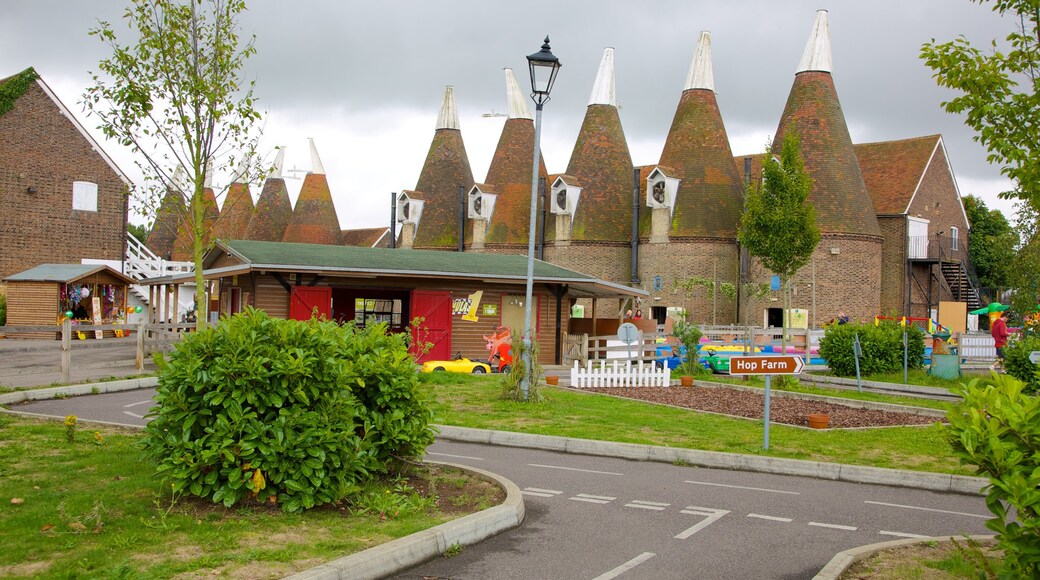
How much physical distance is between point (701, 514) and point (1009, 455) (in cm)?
351

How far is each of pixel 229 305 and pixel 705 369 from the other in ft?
48.0

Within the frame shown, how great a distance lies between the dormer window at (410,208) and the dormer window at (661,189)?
16048 millimetres

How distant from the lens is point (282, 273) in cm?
2422

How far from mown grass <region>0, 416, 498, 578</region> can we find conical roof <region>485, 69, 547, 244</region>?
4020 centimetres

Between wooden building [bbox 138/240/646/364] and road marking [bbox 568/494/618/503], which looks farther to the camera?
wooden building [bbox 138/240/646/364]

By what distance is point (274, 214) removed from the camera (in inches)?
2395

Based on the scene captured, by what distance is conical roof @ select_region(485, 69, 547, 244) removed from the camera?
48.4 m

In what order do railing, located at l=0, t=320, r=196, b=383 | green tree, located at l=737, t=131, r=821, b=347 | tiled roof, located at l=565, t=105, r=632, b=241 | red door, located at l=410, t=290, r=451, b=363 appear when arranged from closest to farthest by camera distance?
railing, located at l=0, t=320, r=196, b=383, red door, located at l=410, t=290, r=451, b=363, green tree, located at l=737, t=131, r=821, b=347, tiled roof, located at l=565, t=105, r=632, b=241

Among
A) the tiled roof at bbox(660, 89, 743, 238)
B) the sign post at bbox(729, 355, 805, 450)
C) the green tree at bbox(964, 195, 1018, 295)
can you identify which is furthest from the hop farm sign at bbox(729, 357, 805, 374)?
the green tree at bbox(964, 195, 1018, 295)

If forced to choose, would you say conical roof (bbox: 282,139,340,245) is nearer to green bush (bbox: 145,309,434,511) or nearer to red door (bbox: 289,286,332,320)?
red door (bbox: 289,286,332,320)

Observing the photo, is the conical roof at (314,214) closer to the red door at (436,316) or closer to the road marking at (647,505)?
A: the red door at (436,316)

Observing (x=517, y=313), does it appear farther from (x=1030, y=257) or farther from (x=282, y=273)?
(x=1030, y=257)

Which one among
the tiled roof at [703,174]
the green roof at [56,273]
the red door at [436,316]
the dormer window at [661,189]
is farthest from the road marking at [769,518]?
the dormer window at [661,189]

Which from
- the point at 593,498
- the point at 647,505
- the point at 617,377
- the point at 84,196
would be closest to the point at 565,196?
the point at 84,196
